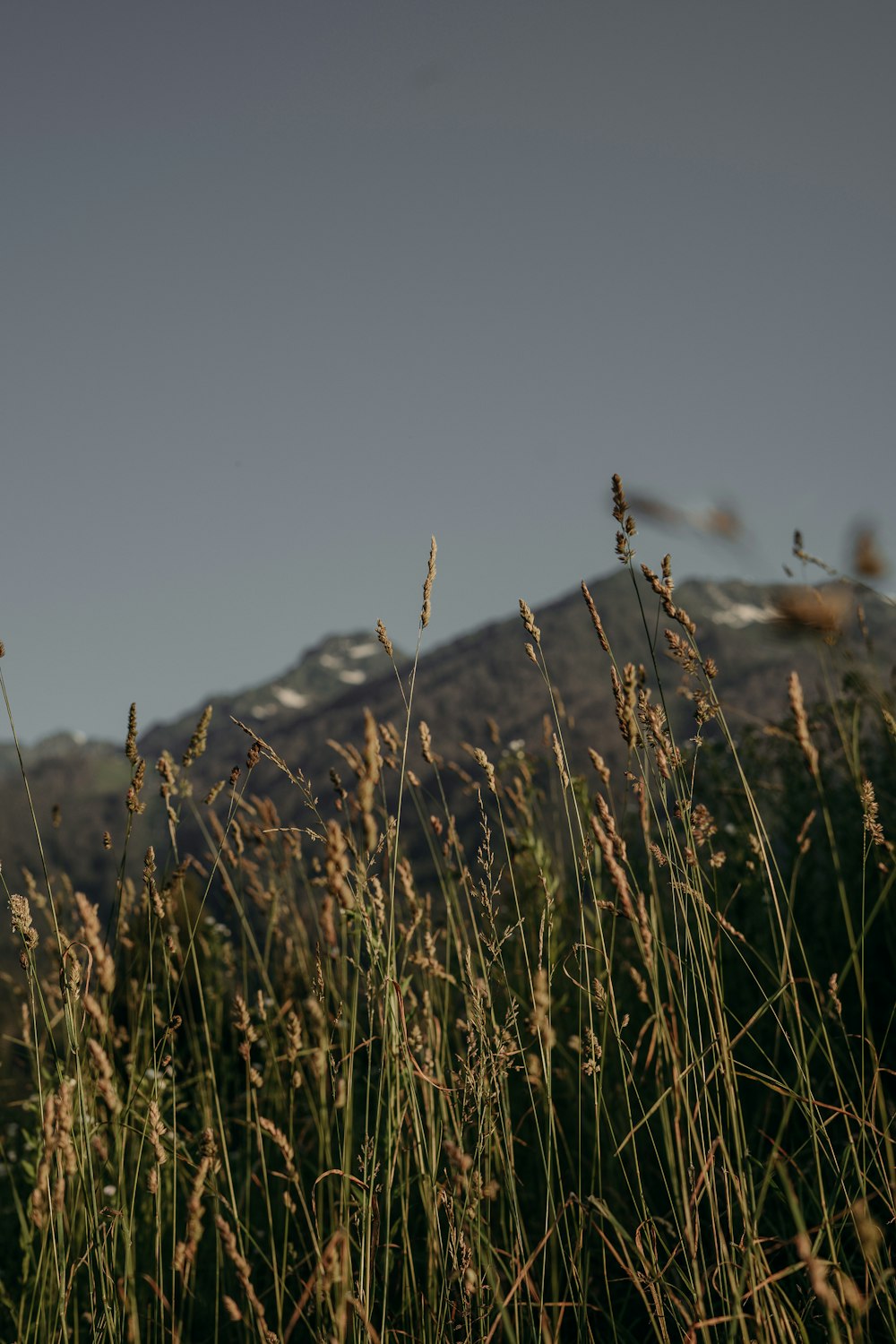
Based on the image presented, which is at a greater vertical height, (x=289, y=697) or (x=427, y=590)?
(x=289, y=697)

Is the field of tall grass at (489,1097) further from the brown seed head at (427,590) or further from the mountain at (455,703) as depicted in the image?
the mountain at (455,703)

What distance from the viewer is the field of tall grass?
113 cm

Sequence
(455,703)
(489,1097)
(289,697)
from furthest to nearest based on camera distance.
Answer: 1. (289,697)
2. (455,703)
3. (489,1097)

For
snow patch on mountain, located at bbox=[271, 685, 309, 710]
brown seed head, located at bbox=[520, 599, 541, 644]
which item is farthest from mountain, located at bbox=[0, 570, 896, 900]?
brown seed head, located at bbox=[520, 599, 541, 644]

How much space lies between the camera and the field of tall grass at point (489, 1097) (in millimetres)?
1134

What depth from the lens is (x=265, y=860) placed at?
2881 mm

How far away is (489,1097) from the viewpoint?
1.29 metres

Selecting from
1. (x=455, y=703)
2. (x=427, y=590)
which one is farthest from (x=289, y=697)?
(x=427, y=590)

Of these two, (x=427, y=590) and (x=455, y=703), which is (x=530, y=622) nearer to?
(x=427, y=590)

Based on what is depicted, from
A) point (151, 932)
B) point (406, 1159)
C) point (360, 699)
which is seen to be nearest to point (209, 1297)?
point (406, 1159)

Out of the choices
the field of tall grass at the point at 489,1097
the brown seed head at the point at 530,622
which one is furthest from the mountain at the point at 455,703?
the brown seed head at the point at 530,622

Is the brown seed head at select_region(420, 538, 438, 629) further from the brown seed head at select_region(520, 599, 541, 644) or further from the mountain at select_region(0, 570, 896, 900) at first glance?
the mountain at select_region(0, 570, 896, 900)

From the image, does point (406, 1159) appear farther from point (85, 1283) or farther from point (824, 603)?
point (85, 1283)

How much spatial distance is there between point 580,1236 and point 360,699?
12671 cm
